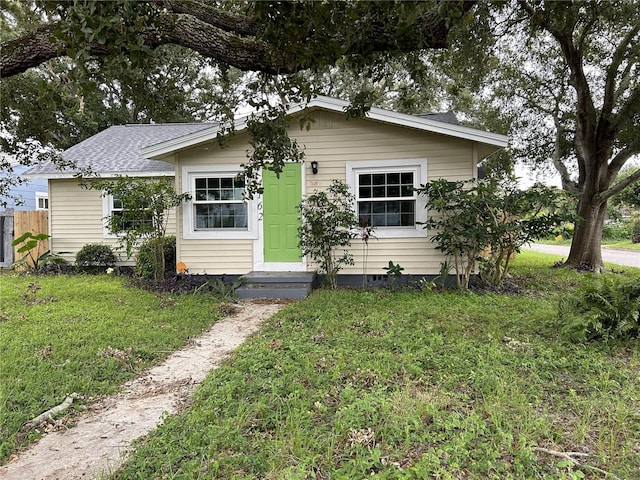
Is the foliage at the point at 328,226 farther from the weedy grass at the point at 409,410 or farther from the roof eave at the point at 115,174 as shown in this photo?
the roof eave at the point at 115,174

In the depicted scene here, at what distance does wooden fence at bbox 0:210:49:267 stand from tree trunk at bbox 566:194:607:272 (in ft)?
45.8

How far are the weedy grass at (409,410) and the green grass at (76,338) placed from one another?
0.98 meters

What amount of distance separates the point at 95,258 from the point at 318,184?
5.92 meters

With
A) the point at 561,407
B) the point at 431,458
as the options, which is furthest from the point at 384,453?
the point at 561,407

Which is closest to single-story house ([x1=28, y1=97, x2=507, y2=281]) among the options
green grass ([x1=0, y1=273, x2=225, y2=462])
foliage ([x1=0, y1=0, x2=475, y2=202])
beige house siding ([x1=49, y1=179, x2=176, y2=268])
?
green grass ([x1=0, y1=273, x2=225, y2=462])

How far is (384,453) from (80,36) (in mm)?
2732

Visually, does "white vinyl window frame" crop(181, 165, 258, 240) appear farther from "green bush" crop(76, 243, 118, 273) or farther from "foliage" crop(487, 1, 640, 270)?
"foliage" crop(487, 1, 640, 270)

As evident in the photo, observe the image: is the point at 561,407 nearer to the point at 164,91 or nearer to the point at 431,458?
the point at 431,458

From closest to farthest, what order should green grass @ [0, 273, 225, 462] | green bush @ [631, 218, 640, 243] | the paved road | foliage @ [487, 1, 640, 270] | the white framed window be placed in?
green grass @ [0, 273, 225, 462] < foliage @ [487, 1, 640, 270] < the paved road < the white framed window < green bush @ [631, 218, 640, 243]

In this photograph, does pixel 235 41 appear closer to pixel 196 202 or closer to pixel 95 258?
pixel 196 202

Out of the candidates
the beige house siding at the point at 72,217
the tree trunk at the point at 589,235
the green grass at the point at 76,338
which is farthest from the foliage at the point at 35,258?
the tree trunk at the point at 589,235

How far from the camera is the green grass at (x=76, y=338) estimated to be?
293cm

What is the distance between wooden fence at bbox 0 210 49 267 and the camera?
9.76 metres

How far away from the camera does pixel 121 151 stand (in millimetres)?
10352
